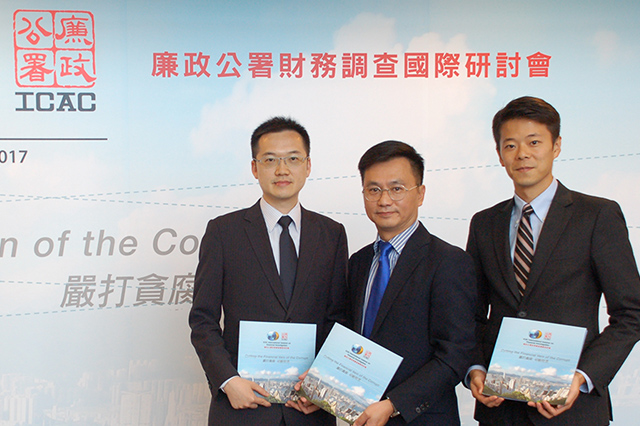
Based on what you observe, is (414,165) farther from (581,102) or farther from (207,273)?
(581,102)

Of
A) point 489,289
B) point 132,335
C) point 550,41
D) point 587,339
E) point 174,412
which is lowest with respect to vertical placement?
point 174,412

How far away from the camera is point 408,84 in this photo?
3445 mm

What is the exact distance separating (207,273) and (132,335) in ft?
5.24

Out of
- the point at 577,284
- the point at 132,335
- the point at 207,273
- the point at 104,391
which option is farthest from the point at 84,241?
the point at 577,284

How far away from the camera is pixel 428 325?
6.17ft

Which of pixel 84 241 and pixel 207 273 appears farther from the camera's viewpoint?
pixel 84 241

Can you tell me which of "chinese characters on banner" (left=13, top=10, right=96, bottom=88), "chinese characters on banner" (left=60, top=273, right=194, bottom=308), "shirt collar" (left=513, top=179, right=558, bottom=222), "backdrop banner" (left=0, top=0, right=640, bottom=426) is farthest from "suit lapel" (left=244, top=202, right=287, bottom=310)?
"chinese characters on banner" (left=13, top=10, right=96, bottom=88)

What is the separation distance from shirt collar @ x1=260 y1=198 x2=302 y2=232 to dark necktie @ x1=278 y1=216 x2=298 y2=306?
2cm

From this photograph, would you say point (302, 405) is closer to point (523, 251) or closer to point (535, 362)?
point (535, 362)

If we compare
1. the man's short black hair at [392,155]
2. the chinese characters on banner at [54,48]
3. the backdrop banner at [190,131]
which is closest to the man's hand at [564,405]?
the man's short black hair at [392,155]

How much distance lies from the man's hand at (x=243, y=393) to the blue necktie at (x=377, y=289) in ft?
1.34

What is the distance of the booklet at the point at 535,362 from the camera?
1716mm

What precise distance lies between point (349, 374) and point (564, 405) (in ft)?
2.17

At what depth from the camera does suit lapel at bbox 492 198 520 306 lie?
1.90 metres
